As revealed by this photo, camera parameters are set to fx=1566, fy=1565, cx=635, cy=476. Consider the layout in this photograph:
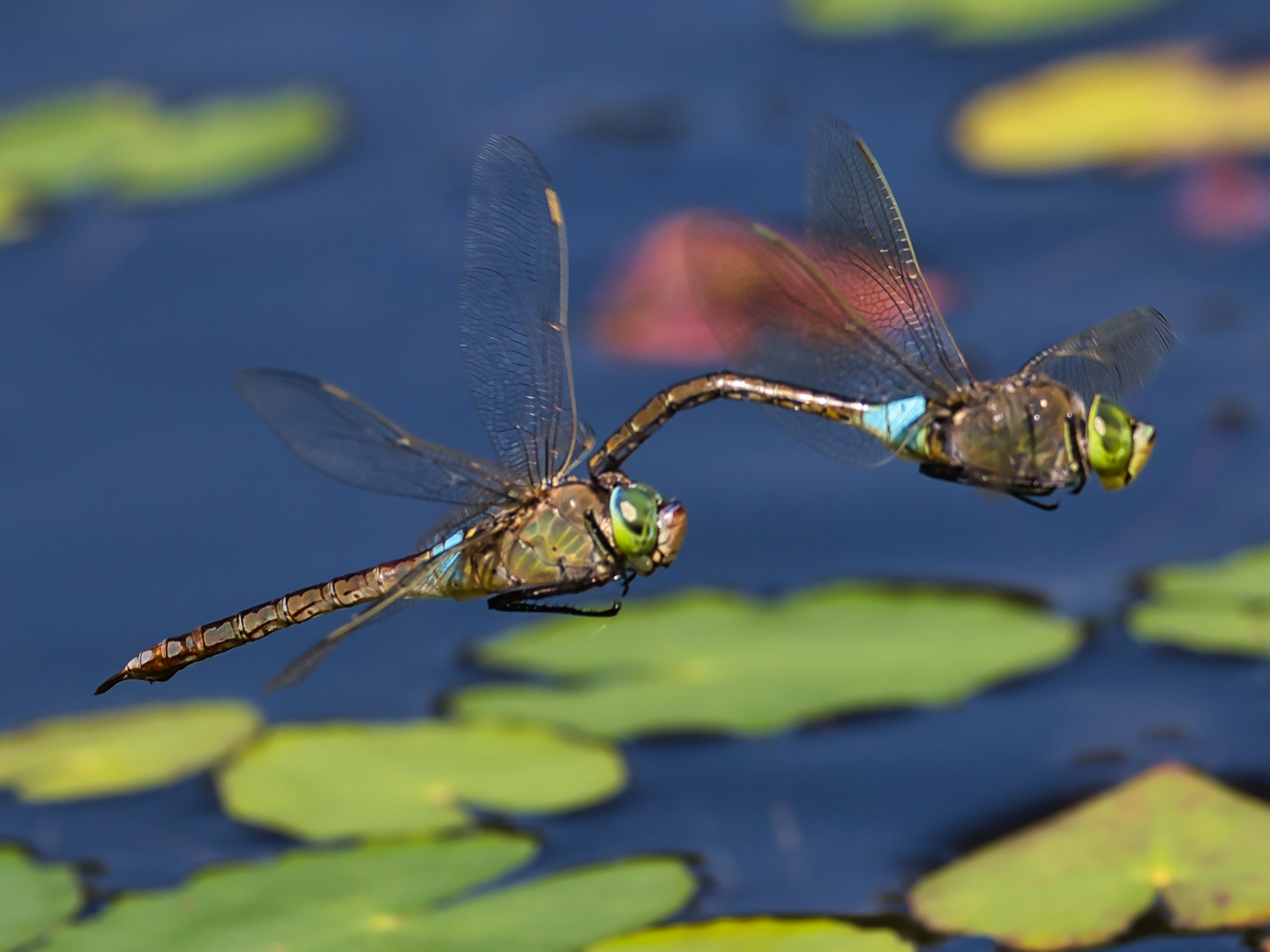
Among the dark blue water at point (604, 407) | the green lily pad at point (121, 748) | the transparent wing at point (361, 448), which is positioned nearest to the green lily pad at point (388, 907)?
the dark blue water at point (604, 407)

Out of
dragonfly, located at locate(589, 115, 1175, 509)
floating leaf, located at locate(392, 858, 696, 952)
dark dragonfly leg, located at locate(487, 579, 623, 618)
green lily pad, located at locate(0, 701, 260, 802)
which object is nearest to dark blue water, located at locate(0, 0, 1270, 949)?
green lily pad, located at locate(0, 701, 260, 802)

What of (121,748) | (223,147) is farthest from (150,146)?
(121,748)

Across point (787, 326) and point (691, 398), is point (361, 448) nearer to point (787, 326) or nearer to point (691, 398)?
point (691, 398)

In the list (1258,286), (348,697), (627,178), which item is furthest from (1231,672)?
(627,178)

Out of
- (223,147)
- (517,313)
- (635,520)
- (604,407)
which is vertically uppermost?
(223,147)

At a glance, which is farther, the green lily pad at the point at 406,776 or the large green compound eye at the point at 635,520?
the green lily pad at the point at 406,776

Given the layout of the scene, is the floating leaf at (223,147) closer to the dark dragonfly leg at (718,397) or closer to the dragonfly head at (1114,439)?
the dark dragonfly leg at (718,397)

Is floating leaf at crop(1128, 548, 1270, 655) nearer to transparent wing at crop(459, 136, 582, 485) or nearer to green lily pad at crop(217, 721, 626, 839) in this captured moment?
green lily pad at crop(217, 721, 626, 839)

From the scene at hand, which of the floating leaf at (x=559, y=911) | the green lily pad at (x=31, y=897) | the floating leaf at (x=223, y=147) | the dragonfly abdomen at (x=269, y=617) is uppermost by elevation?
the floating leaf at (x=223, y=147)
